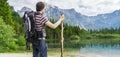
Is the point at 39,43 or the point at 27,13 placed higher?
the point at 27,13

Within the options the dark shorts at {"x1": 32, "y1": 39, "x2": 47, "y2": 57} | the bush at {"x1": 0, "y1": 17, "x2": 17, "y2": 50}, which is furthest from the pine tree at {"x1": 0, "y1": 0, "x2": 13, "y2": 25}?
the dark shorts at {"x1": 32, "y1": 39, "x2": 47, "y2": 57}

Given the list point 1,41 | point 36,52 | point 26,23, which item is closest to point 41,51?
point 36,52

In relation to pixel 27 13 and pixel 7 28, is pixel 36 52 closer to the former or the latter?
pixel 27 13

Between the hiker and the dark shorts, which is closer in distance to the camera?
the hiker

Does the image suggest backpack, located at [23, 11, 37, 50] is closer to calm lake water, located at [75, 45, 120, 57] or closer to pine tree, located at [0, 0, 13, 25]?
calm lake water, located at [75, 45, 120, 57]

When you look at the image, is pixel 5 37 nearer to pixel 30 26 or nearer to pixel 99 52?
pixel 99 52

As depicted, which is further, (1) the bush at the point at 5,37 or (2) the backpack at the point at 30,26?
(1) the bush at the point at 5,37

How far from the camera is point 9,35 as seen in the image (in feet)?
180

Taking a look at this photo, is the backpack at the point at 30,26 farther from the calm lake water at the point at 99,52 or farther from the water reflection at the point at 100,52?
the water reflection at the point at 100,52

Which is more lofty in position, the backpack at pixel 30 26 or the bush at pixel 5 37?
the backpack at pixel 30 26

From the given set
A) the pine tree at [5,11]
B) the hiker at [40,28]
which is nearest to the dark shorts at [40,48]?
the hiker at [40,28]

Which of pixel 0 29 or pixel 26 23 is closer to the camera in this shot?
pixel 26 23

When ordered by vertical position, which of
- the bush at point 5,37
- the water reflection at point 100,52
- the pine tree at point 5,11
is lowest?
the water reflection at point 100,52

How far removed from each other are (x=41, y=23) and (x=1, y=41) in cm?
4333
